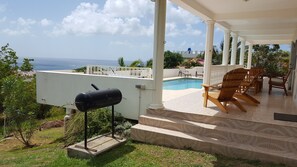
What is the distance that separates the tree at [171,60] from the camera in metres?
23.7

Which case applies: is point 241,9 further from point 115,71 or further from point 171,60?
point 171,60

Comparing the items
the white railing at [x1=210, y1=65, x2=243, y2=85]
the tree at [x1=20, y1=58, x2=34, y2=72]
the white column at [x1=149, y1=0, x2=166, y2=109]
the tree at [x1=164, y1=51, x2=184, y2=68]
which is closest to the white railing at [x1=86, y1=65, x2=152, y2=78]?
the white railing at [x1=210, y1=65, x2=243, y2=85]

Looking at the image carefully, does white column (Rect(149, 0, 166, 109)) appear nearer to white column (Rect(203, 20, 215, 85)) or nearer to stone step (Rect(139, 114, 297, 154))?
stone step (Rect(139, 114, 297, 154))

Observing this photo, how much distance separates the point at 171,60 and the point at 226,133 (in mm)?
19316

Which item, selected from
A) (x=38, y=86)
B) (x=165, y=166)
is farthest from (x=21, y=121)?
(x=165, y=166)

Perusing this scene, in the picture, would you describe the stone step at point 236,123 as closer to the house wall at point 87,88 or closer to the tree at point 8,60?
the house wall at point 87,88

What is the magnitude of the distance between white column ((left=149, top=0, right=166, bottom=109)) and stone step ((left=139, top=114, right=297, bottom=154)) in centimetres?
46

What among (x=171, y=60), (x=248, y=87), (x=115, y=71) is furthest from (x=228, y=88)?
(x=171, y=60)

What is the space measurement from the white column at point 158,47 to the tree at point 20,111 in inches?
164

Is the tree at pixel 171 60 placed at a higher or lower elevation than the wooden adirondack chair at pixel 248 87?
higher

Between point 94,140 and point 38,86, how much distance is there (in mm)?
4454

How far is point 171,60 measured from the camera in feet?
78.4

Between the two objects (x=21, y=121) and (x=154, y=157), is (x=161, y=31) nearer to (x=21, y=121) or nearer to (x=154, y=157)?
(x=154, y=157)

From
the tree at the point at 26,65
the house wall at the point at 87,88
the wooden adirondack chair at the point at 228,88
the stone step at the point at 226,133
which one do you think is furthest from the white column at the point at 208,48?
the tree at the point at 26,65
